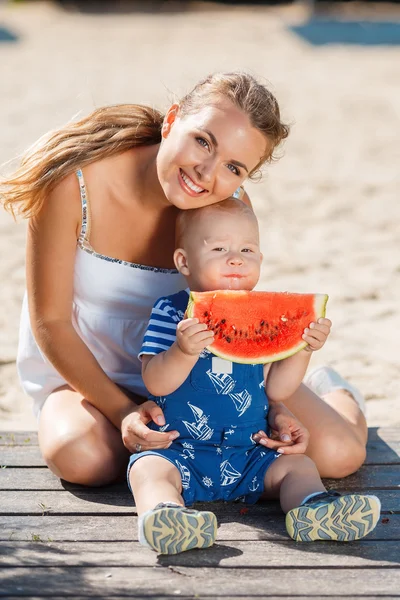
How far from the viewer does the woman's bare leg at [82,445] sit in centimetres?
370

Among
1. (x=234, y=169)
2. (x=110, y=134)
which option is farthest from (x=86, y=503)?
(x=110, y=134)

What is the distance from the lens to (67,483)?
12.4ft

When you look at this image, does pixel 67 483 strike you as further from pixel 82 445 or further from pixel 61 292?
pixel 61 292

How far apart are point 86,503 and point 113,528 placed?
0.88 feet

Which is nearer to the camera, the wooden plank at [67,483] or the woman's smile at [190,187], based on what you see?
the woman's smile at [190,187]

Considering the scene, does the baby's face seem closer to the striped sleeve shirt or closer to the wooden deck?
the striped sleeve shirt

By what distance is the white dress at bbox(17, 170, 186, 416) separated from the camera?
4.16m

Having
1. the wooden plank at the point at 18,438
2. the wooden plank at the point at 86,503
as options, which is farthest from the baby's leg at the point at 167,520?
the wooden plank at the point at 18,438

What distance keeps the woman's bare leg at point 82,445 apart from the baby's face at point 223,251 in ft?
2.39

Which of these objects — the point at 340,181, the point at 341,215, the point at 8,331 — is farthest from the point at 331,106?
A: the point at 8,331

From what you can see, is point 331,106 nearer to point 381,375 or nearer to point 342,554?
point 381,375

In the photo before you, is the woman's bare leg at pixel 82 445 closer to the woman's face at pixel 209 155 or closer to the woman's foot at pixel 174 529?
the woman's foot at pixel 174 529

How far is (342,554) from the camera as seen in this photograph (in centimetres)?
316

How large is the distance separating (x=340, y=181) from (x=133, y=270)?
237 inches
